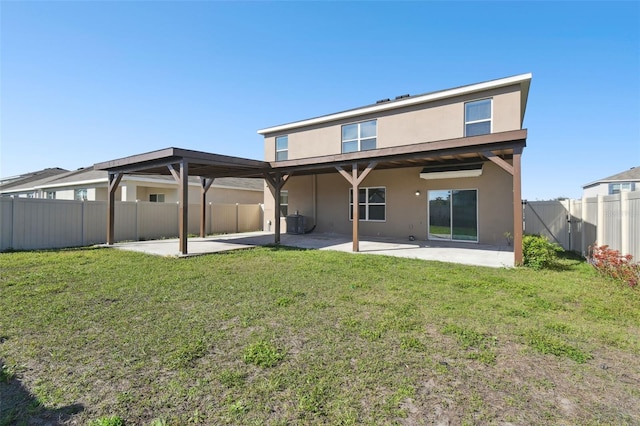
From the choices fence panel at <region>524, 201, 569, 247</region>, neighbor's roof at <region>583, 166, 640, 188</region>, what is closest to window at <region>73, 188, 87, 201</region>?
fence panel at <region>524, 201, 569, 247</region>

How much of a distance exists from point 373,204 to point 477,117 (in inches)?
210

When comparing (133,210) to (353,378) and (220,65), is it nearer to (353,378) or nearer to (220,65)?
(220,65)

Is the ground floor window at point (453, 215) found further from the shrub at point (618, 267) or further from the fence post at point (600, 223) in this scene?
the shrub at point (618, 267)

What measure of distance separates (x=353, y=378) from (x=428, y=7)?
1189cm

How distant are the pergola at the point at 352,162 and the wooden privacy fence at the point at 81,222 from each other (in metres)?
1.00

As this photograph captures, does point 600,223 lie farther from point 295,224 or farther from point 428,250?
point 295,224

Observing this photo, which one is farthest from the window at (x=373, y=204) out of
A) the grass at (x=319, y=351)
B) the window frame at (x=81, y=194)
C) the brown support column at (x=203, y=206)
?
the window frame at (x=81, y=194)

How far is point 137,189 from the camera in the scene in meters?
18.7

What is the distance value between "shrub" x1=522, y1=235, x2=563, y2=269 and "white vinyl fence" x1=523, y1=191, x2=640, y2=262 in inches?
57.2

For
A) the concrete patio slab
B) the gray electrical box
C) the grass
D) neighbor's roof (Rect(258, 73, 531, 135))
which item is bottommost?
the grass

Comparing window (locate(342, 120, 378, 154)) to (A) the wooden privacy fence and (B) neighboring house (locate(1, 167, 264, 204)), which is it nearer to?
(A) the wooden privacy fence

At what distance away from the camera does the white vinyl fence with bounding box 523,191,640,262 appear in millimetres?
6438

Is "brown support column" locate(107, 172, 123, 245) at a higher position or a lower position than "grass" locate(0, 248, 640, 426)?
higher

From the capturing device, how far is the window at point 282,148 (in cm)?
1538
